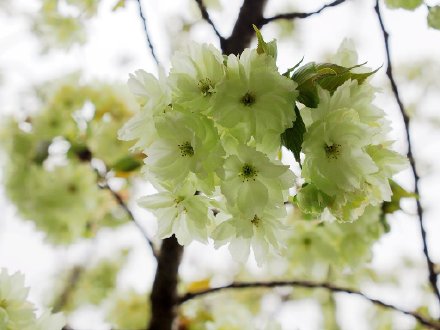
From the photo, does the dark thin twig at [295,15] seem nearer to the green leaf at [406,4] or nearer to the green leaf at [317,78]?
the green leaf at [406,4]

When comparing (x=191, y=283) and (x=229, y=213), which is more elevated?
(x=191, y=283)

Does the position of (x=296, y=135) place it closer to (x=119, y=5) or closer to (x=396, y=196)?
(x=396, y=196)

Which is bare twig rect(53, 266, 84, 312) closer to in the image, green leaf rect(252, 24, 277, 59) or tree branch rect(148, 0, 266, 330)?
tree branch rect(148, 0, 266, 330)

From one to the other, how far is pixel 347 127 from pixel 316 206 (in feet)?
0.43

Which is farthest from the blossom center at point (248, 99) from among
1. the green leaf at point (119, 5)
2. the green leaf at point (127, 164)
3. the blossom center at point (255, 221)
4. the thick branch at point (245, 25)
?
the green leaf at point (127, 164)

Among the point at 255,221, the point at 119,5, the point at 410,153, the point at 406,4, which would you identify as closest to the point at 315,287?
the point at 410,153

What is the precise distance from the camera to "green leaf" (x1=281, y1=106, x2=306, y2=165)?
2.42 ft

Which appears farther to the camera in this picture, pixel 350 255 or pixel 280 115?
pixel 350 255

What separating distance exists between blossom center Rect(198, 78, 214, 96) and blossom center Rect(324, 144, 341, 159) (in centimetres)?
19

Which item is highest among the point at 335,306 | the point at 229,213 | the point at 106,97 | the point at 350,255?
the point at 106,97

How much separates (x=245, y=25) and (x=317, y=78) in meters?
0.63

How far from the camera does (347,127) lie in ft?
2.35

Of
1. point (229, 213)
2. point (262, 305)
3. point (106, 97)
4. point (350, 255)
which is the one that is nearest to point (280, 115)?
point (229, 213)

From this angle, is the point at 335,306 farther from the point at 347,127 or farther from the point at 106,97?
the point at 347,127
